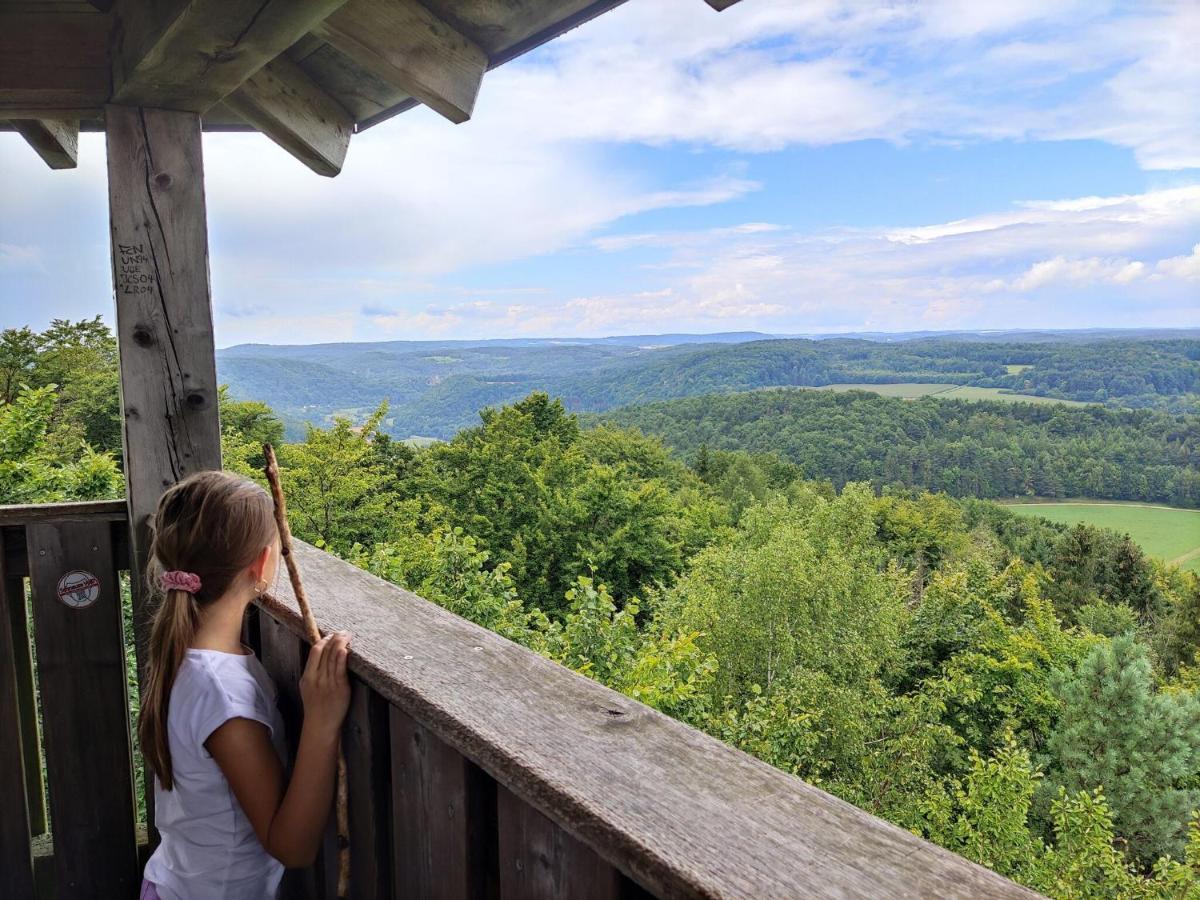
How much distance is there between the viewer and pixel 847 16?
4663 inches

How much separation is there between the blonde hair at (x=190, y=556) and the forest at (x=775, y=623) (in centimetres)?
826

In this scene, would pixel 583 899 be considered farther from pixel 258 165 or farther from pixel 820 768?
pixel 820 768

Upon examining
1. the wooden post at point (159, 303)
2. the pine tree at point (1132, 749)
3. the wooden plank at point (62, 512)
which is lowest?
the pine tree at point (1132, 749)

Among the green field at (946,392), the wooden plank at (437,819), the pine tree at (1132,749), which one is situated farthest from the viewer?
the green field at (946,392)

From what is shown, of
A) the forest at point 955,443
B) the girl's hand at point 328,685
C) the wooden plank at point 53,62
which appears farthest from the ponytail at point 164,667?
the forest at point 955,443

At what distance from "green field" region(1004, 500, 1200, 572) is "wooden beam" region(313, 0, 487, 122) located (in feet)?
193

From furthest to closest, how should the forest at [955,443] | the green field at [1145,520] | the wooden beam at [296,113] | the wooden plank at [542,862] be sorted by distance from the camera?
the forest at [955,443], the green field at [1145,520], the wooden beam at [296,113], the wooden plank at [542,862]

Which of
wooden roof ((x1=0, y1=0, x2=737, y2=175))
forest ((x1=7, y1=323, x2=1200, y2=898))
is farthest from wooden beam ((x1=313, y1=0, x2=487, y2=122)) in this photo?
forest ((x1=7, y1=323, x2=1200, y2=898))

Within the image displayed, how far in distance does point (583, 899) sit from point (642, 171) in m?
151

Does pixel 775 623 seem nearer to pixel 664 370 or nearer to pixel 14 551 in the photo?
pixel 14 551

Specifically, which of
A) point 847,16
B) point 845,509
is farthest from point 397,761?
point 847,16

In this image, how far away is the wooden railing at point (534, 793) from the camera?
1.85 feet

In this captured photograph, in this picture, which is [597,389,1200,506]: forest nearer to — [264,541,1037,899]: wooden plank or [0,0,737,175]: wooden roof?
[0,0,737,175]: wooden roof

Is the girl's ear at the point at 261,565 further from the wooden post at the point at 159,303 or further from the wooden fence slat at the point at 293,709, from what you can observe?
the wooden post at the point at 159,303
